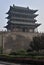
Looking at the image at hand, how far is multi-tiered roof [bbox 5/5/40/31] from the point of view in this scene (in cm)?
4531

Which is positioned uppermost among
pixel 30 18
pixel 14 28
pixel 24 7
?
pixel 24 7

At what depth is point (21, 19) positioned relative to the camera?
4700 centimetres

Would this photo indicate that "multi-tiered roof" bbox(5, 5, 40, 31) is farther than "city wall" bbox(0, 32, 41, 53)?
Yes

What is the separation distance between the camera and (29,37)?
4116 centimetres

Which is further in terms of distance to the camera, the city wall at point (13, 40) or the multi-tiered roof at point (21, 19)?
the multi-tiered roof at point (21, 19)

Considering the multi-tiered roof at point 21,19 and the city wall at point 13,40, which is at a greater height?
the multi-tiered roof at point 21,19

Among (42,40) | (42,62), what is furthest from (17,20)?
(42,62)

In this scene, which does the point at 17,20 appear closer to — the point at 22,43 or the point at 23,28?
the point at 23,28

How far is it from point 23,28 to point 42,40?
66.1 feet

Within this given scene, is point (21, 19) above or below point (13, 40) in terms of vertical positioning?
above

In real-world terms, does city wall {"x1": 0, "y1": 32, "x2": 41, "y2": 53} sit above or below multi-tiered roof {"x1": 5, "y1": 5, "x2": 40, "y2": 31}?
below

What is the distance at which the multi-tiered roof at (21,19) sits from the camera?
45.3 metres

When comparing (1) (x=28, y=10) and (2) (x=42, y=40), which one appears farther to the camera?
(1) (x=28, y=10)

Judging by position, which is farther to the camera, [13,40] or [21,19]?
[21,19]
